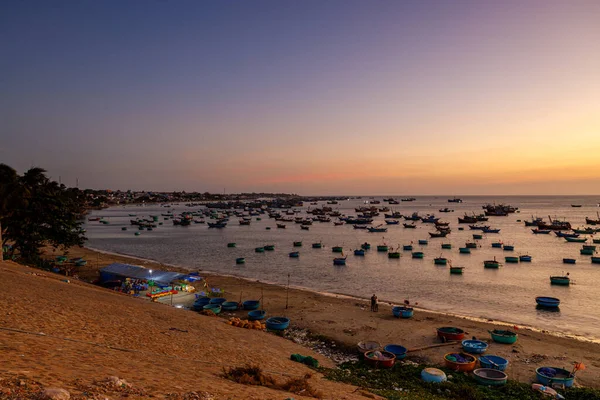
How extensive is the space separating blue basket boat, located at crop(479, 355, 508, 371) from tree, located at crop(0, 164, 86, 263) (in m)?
43.3

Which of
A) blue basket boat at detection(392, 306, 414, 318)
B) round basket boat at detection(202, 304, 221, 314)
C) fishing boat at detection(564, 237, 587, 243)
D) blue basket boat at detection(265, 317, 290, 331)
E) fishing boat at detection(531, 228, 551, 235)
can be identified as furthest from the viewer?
fishing boat at detection(531, 228, 551, 235)

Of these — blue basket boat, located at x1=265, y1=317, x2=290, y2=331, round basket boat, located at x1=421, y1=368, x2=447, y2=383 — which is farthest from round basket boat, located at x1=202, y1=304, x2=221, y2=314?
round basket boat, located at x1=421, y1=368, x2=447, y2=383

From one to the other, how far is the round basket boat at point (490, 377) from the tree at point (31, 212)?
43.4 metres

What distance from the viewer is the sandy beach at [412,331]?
21562mm

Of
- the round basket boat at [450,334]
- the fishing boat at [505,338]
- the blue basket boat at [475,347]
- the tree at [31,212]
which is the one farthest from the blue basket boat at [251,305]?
the tree at [31,212]

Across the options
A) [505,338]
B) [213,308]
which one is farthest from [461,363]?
[213,308]

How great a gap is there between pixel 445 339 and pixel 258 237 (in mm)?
76222

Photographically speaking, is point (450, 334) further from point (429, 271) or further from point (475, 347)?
point (429, 271)

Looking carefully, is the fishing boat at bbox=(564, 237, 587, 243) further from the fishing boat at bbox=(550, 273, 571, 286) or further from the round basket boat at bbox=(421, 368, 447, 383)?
the round basket boat at bbox=(421, 368, 447, 383)

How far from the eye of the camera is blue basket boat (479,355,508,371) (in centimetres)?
1917

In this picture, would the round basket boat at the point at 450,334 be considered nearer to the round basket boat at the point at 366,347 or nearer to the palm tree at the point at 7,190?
the round basket boat at the point at 366,347

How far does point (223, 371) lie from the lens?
13.4 m

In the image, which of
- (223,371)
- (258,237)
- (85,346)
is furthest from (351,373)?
(258,237)

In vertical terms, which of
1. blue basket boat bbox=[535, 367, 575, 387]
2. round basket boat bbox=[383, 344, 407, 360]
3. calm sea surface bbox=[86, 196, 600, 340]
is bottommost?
calm sea surface bbox=[86, 196, 600, 340]
